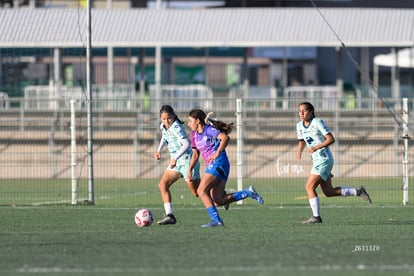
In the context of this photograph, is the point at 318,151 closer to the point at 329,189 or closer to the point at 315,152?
the point at 315,152

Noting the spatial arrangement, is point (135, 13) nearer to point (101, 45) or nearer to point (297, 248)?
point (101, 45)

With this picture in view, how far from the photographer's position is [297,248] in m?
13.9

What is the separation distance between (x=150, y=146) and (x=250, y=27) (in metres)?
8.86

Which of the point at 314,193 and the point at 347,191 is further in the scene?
the point at 347,191

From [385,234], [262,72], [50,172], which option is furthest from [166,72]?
[385,234]

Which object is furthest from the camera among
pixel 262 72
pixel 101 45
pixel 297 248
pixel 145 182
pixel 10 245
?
pixel 262 72

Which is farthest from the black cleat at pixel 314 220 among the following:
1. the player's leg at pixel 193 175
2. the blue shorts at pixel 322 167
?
the player's leg at pixel 193 175

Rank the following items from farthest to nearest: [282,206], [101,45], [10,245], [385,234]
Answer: [101,45]
[282,206]
[385,234]
[10,245]

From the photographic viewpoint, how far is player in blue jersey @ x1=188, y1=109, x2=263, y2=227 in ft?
57.2

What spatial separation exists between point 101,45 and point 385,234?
23.6 meters

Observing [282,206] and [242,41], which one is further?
[242,41]

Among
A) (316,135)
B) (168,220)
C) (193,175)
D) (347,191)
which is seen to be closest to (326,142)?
(316,135)

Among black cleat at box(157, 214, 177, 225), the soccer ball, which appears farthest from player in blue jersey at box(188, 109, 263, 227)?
the soccer ball

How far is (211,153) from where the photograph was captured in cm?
1769
